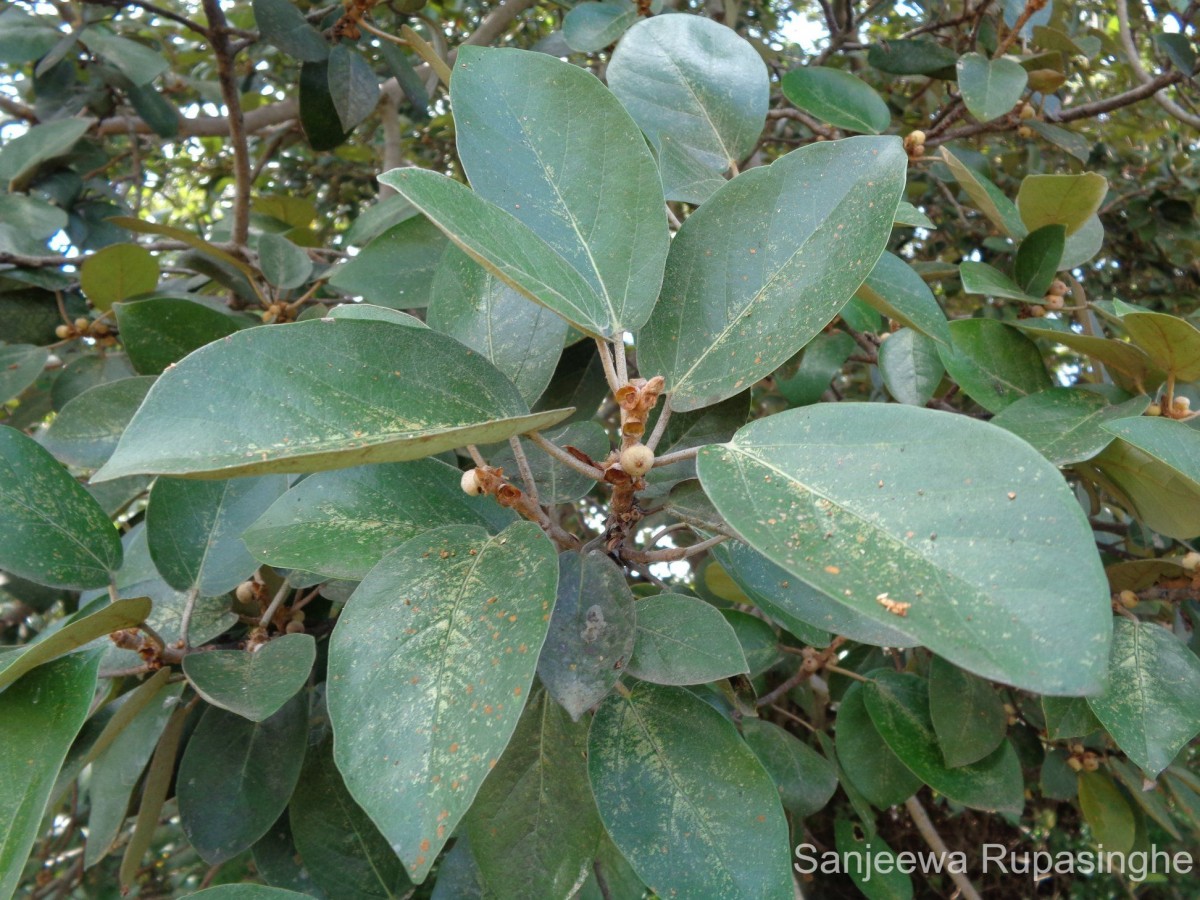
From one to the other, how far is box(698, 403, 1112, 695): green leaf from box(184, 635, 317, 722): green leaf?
0.34 meters

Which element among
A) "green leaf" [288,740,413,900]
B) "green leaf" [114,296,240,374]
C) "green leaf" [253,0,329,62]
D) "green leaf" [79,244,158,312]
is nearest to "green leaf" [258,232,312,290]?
"green leaf" [79,244,158,312]

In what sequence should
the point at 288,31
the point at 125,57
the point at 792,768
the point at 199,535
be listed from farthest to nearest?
1. the point at 125,57
2. the point at 288,31
3. the point at 792,768
4. the point at 199,535

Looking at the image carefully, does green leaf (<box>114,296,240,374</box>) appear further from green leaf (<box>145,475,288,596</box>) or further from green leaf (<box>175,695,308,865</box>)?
green leaf (<box>175,695,308,865</box>)

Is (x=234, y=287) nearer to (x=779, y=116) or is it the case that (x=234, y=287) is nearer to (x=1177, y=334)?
(x=779, y=116)

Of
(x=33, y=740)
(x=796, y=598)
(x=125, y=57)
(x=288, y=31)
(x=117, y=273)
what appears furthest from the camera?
(x=125, y=57)

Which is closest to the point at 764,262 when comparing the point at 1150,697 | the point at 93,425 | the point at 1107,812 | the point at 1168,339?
the point at 1168,339

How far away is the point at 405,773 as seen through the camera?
0.39 metres

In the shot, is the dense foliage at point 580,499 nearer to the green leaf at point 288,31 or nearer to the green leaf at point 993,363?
the green leaf at point 993,363

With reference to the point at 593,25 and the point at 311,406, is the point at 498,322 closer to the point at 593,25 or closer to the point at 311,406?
the point at 311,406

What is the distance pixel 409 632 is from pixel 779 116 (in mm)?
1129

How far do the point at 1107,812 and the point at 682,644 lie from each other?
0.93m

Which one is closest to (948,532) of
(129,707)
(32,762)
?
(32,762)

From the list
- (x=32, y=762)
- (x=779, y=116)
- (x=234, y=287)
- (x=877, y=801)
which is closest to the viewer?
(x=32, y=762)

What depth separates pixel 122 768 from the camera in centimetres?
80
